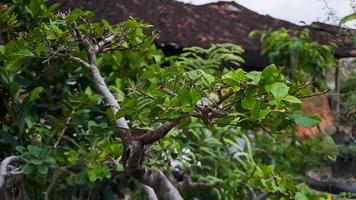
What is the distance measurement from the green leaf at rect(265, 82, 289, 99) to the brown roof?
229cm

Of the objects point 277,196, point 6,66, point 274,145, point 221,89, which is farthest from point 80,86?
point 274,145

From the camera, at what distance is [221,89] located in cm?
111

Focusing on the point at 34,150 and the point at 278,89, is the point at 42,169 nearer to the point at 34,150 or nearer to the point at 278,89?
the point at 34,150

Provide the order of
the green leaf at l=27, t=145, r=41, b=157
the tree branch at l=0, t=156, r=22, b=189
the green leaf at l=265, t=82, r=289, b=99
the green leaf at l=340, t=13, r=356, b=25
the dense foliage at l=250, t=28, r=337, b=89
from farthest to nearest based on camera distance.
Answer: the dense foliage at l=250, t=28, r=337, b=89 < the green leaf at l=340, t=13, r=356, b=25 < the green leaf at l=27, t=145, r=41, b=157 < the tree branch at l=0, t=156, r=22, b=189 < the green leaf at l=265, t=82, r=289, b=99

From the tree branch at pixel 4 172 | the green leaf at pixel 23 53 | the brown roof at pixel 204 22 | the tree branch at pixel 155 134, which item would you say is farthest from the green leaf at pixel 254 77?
the brown roof at pixel 204 22

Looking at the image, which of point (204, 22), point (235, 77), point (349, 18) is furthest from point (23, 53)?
point (204, 22)

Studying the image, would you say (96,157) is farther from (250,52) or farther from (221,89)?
(250,52)

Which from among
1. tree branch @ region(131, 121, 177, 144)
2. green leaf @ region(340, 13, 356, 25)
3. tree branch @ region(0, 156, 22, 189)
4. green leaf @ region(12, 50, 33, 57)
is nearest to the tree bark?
tree branch @ region(131, 121, 177, 144)

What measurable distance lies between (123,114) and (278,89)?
1.23ft

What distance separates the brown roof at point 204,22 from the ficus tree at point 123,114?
0.79 meters

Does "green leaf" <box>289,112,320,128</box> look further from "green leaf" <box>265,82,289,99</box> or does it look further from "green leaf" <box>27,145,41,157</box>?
"green leaf" <box>27,145,41,157</box>

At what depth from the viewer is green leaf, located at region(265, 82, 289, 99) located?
3.33 ft

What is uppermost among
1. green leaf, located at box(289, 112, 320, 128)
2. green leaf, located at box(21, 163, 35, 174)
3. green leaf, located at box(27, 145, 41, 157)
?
green leaf, located at box(289, 112, 320, 128)

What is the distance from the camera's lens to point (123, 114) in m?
1.20
